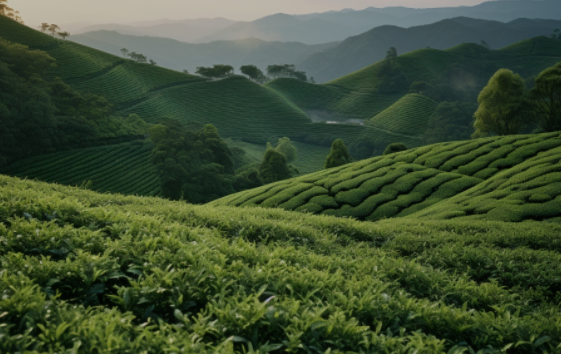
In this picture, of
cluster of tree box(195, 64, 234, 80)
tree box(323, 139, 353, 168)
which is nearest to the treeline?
cluster of tree box(195, 64, 234, 80)

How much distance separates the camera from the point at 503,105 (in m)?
28.4

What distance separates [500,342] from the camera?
3588 millimetres

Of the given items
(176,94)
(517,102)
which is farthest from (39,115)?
(176,94)

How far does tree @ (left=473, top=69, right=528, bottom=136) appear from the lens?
1101 inches

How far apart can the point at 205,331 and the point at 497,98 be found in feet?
109

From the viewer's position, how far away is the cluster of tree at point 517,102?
2741 centimetres

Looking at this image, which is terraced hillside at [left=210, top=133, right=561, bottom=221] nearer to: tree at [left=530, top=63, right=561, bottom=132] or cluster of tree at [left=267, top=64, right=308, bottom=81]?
tree at [left=530, top=63, right=561, bottom=132]

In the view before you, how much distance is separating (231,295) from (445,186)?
14.5 meters

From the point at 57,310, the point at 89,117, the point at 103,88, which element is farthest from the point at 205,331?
the point at 103,88

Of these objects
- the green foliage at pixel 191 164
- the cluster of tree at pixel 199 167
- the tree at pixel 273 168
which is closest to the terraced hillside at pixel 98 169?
the green foliage at pixel 191 164

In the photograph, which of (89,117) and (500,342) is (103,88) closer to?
(89,117)

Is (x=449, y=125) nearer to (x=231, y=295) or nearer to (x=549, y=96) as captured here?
(x=549, y=96)

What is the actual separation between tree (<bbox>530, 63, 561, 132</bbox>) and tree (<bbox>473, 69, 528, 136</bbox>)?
Answer: 1.18 m

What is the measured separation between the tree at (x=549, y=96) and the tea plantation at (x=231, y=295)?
2760 cm
